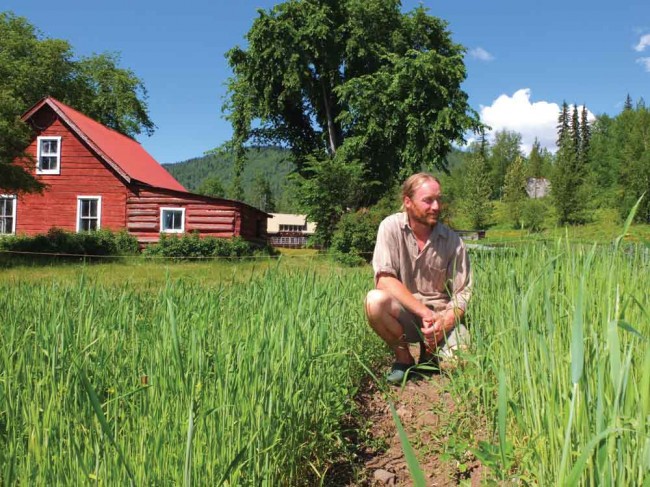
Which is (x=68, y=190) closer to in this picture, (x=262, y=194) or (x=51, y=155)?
(x=51, y=155)

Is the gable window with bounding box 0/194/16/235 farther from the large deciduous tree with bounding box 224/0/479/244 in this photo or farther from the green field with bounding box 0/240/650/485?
the green field with bounding box 0/240/650/485

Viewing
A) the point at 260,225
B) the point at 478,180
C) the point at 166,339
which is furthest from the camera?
the point at 478,180

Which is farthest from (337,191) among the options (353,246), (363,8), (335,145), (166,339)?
(166,339)

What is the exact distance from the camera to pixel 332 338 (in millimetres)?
2568

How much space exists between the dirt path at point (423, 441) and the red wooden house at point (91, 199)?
15.8m

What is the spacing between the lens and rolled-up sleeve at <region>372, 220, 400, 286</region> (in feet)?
10.1

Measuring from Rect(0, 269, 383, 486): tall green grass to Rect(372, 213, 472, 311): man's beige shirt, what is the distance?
0.82 meters

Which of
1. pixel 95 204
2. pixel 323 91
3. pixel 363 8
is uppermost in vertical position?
pixel 363 8

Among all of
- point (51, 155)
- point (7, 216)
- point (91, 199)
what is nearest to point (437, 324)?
point (91, 199)

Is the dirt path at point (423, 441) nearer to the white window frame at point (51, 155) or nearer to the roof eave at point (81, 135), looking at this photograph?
the roof eave at point (81, 135)

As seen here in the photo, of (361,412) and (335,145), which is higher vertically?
(335,145)

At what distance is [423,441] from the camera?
2.28 meters

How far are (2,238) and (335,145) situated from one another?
13.9 meters

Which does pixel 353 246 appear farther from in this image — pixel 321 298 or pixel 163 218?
pixel 321 298
